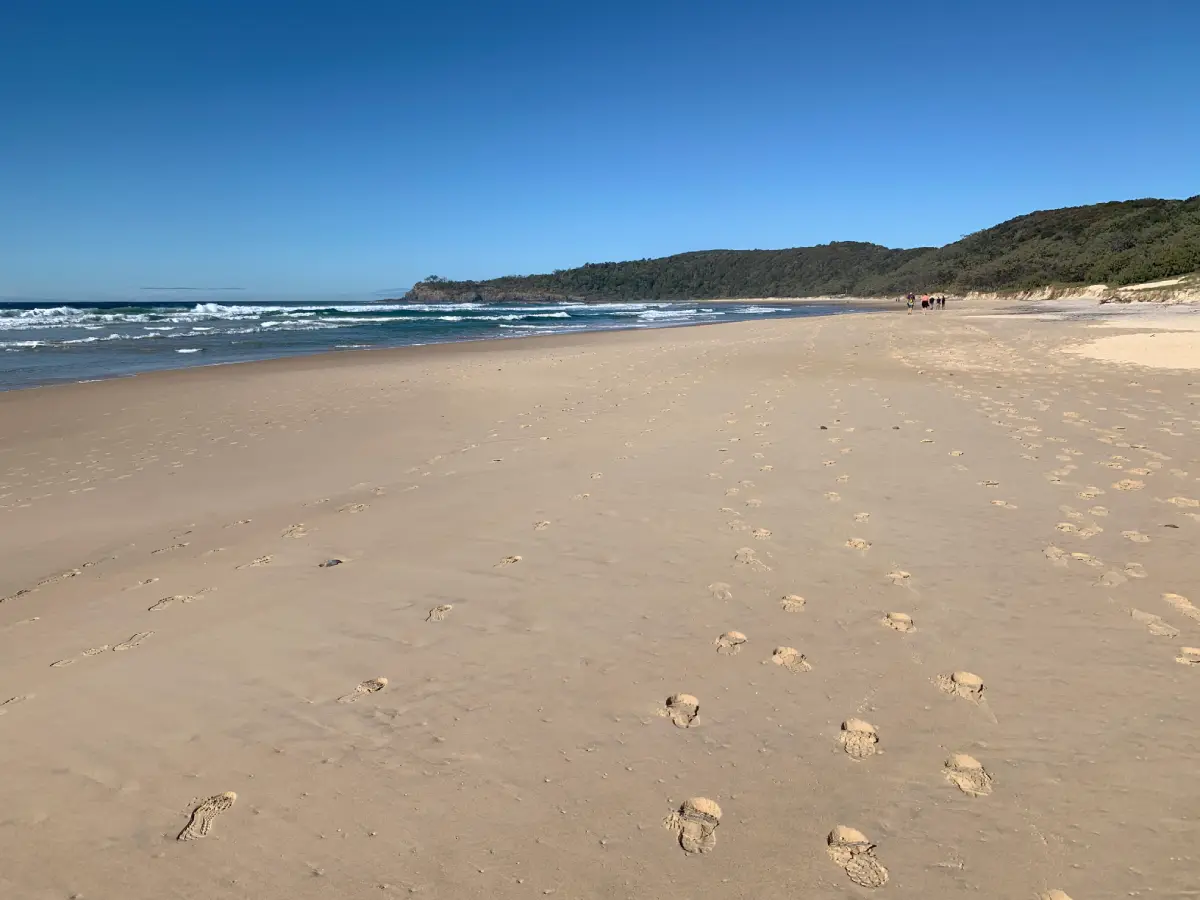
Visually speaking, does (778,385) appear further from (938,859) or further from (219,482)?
(938,859)

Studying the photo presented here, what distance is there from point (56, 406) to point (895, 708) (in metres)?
14.4

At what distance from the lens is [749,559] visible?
4320mm

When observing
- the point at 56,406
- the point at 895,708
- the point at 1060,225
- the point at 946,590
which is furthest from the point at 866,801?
the point at 1060,225

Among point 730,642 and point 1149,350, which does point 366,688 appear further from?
point 1149,350

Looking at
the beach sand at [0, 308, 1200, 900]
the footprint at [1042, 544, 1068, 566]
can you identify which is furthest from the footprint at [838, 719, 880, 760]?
the footprint at [1042, 544, 1068, 566]

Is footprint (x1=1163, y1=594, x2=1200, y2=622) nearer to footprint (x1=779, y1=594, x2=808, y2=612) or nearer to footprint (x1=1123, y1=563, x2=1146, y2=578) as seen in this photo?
footprint (x1=1123, y1=563, x2=1146, y2=578)

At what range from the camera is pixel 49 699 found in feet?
10.0

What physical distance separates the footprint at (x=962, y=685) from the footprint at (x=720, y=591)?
1196 mm

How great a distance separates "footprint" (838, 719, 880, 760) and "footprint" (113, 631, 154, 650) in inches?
145

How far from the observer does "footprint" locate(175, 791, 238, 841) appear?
227 centimetres

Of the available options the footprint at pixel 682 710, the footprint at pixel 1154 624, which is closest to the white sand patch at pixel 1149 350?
the footprint at pixel 1154 624

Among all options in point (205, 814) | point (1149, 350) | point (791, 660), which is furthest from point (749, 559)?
point (1149, 350)

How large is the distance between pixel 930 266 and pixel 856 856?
118 metres

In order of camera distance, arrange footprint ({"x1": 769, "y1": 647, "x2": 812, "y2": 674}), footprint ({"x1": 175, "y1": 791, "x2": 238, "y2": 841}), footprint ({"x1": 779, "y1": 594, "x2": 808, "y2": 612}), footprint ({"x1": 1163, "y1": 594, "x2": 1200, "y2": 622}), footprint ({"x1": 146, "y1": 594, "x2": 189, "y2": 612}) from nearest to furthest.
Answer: footprint ({"x1": 175, "y1": 791, "x2": 238, "y2": 841}), footprint ({"x1": 769, "y1": 647, "x2": 812, "y2": 674}), footprint ({"x1": 1163, "y1": 594, "x2": 1200, "y2": 622}), footprint ({"x1": 779, "y1": 594, "x2": 808, "y2": 612}), footprint ({"x1": 146, "y1": 594, "x2": 189, "y2": 612})
